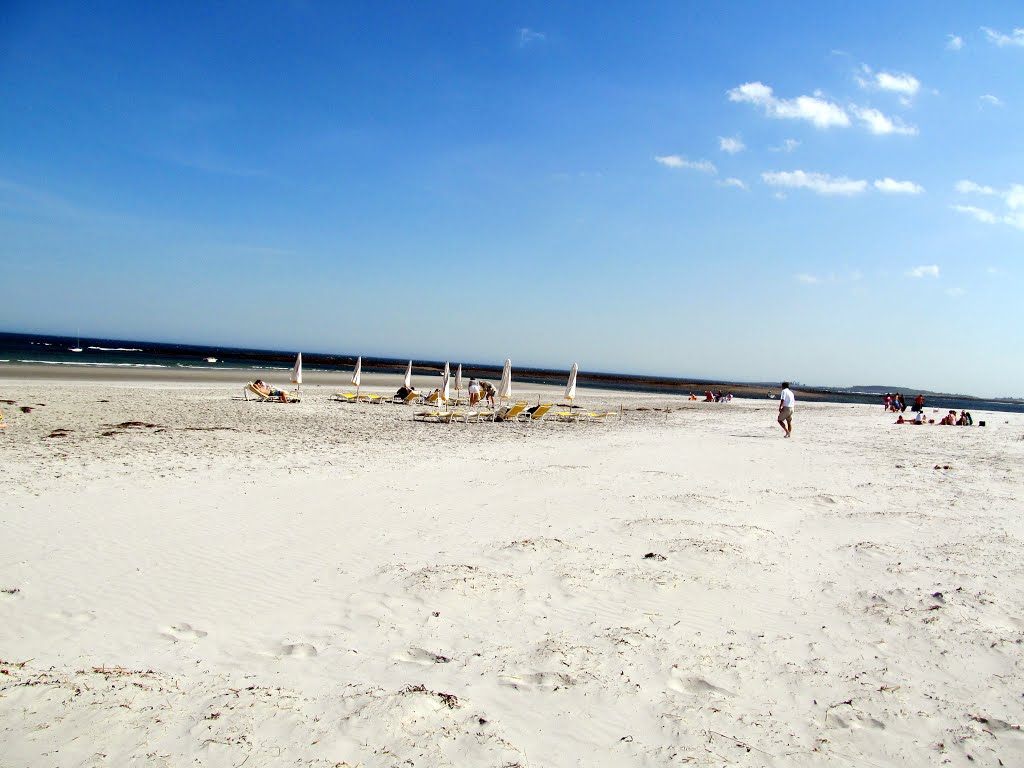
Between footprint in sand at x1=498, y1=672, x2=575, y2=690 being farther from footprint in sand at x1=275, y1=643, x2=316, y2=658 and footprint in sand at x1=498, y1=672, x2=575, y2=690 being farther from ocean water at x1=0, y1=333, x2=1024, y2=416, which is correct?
ocean water at x1=0, y1=333, x2=1024, y2=416

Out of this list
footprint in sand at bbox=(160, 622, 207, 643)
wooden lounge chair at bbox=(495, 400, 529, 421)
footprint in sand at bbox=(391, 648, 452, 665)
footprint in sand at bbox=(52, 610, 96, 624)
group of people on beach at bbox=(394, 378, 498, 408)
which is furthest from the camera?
group of people on beach at bbox=(394, 378, 498, 408)

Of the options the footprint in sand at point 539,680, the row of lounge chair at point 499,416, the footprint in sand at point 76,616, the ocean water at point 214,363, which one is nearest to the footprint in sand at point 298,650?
the footprint in sand at point 539,680

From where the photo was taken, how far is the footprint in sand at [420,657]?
339cm

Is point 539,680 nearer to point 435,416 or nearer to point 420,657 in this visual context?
point 420,657

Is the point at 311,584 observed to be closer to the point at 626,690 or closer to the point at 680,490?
the point at 626,690

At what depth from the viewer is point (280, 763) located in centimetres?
253

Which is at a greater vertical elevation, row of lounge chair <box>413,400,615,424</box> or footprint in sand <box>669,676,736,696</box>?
row of lounge chair <box>413,400,615,424</box>

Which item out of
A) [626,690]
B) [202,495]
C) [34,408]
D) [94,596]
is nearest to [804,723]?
[626,690]

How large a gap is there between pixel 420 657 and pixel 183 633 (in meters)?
1.57

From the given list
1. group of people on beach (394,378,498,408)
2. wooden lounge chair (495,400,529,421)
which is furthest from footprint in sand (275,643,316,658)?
group of people on beach (394,378,498,408)

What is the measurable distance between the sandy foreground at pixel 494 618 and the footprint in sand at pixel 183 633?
0.02 meters

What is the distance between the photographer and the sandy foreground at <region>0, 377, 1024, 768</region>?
2748mm

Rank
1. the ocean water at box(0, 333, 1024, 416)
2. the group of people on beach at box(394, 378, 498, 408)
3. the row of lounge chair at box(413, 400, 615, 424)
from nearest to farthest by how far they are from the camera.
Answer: the row of lounge chair at box(413, 400, 615, 424), the group of people on beach at box(394, 378, 498, 408), the ocean water at box(0, 333, 1024, 416)

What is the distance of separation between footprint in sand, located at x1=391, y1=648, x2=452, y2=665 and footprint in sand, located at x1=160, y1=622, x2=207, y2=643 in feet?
4.28
